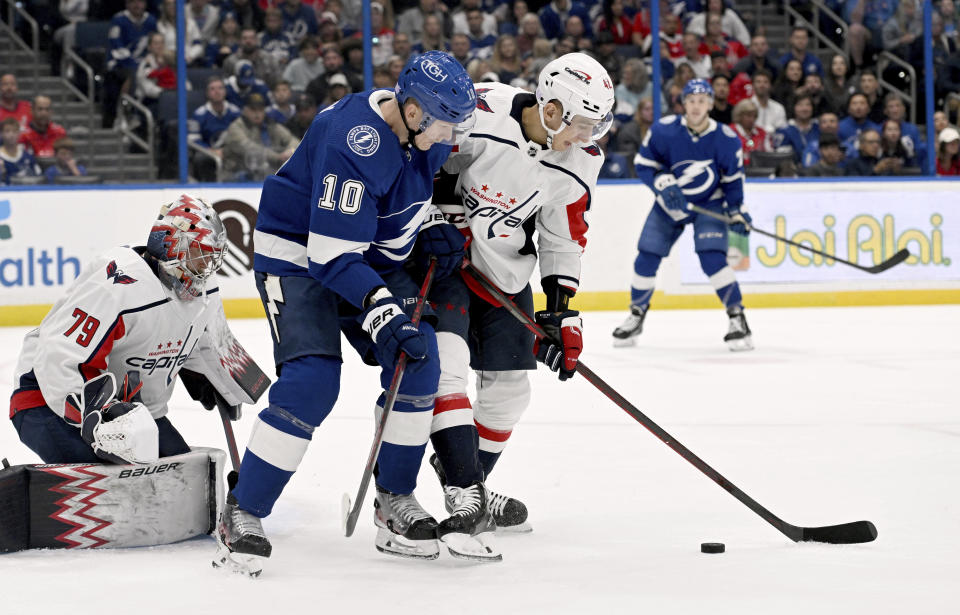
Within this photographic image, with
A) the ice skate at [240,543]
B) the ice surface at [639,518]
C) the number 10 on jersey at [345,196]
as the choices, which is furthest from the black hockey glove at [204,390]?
the number 10 on jersey at [345,196]

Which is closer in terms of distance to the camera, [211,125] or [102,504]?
[102,504]

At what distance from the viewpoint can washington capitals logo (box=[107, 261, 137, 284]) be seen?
107 inches

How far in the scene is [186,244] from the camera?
2.71 m

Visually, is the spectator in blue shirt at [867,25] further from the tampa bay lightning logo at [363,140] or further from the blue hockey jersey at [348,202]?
the tampa bay lightning logo at [363,140]

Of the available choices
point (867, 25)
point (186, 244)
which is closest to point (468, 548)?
point (186, 244)

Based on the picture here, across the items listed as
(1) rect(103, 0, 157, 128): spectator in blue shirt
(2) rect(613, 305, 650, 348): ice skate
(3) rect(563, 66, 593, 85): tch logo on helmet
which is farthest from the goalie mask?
(1) rect(103, 0, 157, 128): spectator in blue shirt

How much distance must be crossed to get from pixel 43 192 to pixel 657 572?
644 cm

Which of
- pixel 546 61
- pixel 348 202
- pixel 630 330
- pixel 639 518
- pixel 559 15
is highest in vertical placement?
pixel 559 15

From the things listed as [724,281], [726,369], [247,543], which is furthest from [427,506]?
[724,281]

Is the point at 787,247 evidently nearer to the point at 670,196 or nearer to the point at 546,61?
the point at 546,61

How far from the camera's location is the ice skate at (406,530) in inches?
102

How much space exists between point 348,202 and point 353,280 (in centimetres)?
16

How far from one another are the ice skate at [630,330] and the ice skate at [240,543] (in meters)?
4.36

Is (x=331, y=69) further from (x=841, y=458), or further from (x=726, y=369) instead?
(x=841, y=458)
